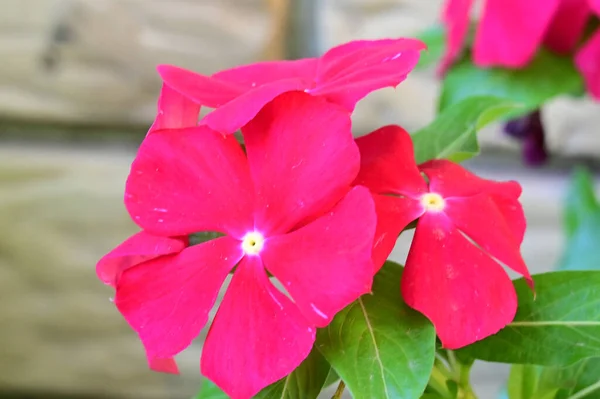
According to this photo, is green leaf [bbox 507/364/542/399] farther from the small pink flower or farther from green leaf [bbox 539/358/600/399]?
the small pink flower

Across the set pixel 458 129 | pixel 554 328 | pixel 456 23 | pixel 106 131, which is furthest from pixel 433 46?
pixel 106 131

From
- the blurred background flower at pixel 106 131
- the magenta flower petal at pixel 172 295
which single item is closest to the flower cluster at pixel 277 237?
the magenta flower petal at pixel 172 295

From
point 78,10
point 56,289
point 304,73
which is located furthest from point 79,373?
point 304,73

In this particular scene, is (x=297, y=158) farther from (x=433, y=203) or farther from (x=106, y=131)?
(x=106, y=131)

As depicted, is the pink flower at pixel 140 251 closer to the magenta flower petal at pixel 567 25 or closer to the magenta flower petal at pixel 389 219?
the magenta flower petal at pixel 389 219

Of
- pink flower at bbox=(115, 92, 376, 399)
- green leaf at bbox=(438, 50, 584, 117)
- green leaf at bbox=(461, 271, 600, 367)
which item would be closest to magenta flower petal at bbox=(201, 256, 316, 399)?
pink flower at bbox=(115, 92, 376, 399)
